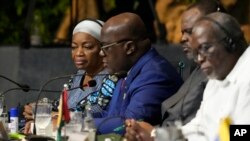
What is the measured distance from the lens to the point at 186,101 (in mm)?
5707

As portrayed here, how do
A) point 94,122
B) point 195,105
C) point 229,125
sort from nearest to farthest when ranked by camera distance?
point 229,125
point 195,105
point 94,122

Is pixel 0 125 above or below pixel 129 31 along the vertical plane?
below

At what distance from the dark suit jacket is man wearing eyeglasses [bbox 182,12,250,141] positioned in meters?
0.37

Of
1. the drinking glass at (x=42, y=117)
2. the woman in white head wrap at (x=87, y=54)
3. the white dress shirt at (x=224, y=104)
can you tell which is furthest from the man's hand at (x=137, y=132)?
the woman in white head wrap at (x=87, y=54)

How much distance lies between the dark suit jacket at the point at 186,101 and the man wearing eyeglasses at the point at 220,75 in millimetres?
366

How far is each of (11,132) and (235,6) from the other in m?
4.19

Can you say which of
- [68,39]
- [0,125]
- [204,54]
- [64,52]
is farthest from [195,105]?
[68,39]

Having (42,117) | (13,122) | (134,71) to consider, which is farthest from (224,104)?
(13,122)

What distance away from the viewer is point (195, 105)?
566 cm

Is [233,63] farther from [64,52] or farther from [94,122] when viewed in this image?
[64,52]

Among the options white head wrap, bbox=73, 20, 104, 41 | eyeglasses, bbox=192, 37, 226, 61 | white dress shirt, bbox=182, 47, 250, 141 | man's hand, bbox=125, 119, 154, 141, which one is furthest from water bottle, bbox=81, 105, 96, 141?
white head wrap, bbox=73, 20, 104, 41

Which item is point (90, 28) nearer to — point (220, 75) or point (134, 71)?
point (134, 71)

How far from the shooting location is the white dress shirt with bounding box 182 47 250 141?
191 inches

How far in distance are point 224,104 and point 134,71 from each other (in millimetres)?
1453
